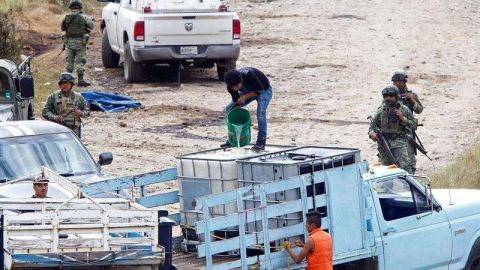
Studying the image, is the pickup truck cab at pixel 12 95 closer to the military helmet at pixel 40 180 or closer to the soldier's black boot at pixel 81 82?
the military helmet at pixel 40 180

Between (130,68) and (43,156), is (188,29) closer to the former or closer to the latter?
(130,68)

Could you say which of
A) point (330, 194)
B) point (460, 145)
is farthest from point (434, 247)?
point (460, 145)

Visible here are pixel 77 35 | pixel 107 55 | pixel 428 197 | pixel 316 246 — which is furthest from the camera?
pixel 107 55

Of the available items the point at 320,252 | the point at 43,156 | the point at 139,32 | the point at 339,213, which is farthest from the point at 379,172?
the point at 139,32

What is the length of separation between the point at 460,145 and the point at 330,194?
9934mm

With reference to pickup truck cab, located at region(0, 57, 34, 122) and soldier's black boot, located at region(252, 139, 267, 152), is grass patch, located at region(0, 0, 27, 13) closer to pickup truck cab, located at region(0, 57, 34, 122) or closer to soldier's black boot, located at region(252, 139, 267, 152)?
pickup truck cab, located at region(0, 57, 34, 122)

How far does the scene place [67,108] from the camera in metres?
16.8

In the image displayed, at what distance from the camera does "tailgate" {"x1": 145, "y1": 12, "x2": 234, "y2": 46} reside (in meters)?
24.2

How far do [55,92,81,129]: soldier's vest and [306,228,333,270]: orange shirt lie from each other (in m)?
6.11

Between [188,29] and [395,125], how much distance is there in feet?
27.9

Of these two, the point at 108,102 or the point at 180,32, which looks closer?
the point at 108,102

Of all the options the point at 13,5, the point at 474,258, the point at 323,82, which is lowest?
the point at 323,82

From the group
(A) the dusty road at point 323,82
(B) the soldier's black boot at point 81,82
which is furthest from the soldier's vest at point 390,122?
(B) the soldier's black boot at point 81,82

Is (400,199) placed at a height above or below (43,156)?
below
